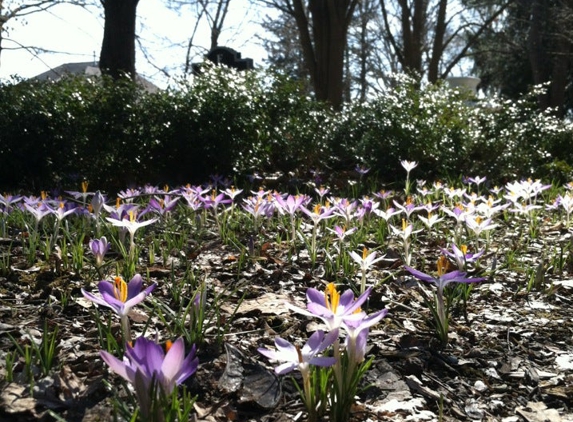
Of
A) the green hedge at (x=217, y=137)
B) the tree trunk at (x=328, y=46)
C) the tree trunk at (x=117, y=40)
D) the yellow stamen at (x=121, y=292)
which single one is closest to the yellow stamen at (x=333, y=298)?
the yellow stamen at (x=121, y=292)

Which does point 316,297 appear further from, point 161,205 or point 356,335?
point 161,205

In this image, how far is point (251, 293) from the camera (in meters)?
2.57

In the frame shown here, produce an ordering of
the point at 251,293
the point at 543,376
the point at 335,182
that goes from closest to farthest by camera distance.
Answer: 1. the point at 543,376
2. the point at 251,293
3. the point at 335,182

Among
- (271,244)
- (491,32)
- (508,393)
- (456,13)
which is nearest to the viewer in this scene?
(508,393)

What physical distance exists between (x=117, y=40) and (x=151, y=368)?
29.0 feet

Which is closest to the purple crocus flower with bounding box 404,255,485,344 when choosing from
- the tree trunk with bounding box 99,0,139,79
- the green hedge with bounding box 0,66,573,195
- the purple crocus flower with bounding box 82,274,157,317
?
the purple crocus flower with bounding box 82,274,157,317

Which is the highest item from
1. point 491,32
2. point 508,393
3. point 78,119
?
point 491,32

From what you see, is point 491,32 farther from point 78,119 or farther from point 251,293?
point 251,293

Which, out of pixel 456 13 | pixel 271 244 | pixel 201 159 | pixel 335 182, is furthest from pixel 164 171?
pixel 456 13

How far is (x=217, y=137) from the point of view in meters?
6.89

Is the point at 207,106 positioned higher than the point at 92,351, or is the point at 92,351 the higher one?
the point at 207,106

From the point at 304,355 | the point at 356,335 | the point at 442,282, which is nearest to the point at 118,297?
the point at 304,355

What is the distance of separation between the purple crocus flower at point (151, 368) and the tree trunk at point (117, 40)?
28.2 ft

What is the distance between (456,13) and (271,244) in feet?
66.3
